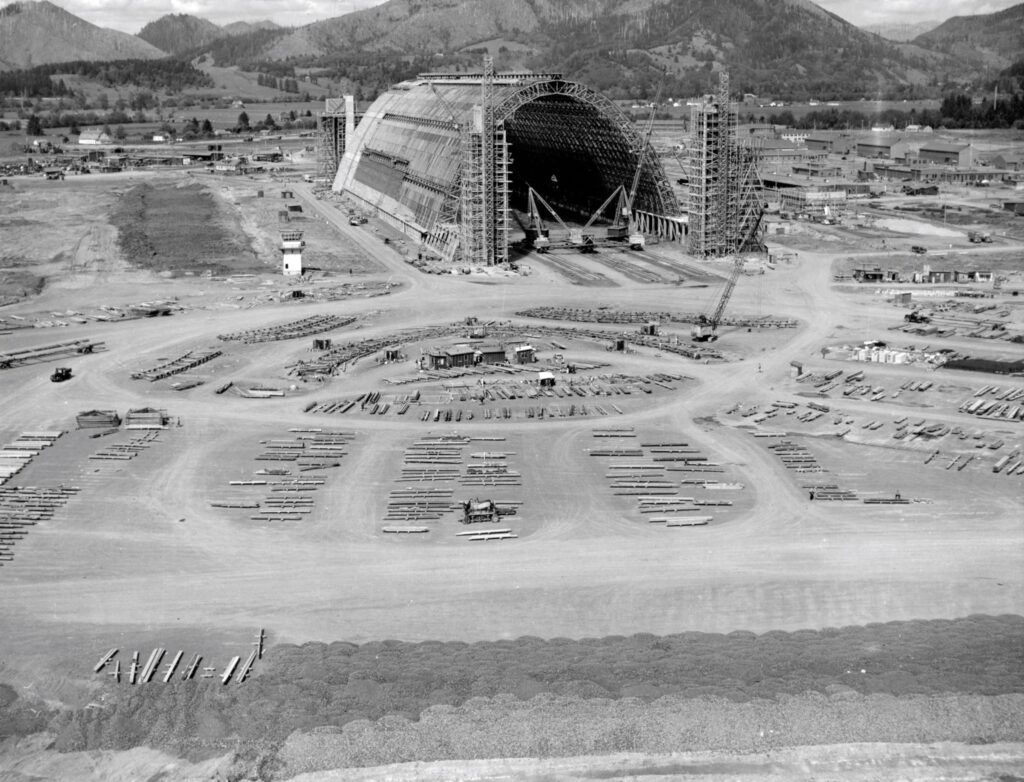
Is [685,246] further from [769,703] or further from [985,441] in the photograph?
[769,703]

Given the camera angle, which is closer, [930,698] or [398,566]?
[930,698]

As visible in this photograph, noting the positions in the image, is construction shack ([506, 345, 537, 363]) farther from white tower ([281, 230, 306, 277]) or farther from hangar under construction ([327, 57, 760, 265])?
white tower ([281, 230, 306, 277])

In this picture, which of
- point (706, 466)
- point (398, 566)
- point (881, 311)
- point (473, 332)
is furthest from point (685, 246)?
point (398, 566)

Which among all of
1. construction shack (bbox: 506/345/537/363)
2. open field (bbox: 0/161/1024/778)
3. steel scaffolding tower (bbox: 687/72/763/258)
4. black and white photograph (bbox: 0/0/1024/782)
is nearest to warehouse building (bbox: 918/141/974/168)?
black and white photograph (bbox: 0/0/1024/782)

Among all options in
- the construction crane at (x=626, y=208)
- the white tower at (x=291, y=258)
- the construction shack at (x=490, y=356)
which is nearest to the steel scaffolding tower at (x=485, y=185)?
the white tower at (x=291, y=258)

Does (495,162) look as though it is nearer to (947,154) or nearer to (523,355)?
(523,355)

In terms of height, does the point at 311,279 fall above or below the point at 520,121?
below

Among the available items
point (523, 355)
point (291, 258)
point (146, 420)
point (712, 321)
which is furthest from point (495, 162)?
point (146, 420)
